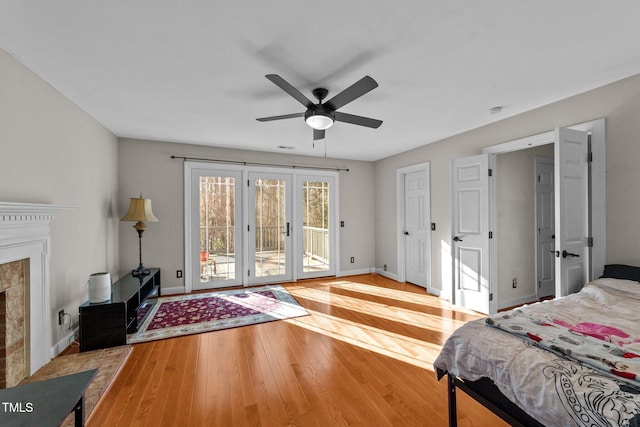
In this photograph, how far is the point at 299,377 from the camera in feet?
7.04

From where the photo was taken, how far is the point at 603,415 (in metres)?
0.88

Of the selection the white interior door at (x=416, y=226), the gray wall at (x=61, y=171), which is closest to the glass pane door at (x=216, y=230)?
the gray wall at (x=61, y=171)

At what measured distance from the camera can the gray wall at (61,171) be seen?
193 cm

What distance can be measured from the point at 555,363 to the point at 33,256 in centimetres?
337

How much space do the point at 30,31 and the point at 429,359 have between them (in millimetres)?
3714

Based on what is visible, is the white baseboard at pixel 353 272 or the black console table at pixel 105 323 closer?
the black console table at pixel 105 323

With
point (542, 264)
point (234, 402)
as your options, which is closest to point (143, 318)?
point (234, 402)

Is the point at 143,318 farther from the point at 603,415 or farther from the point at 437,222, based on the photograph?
the point at 437,222

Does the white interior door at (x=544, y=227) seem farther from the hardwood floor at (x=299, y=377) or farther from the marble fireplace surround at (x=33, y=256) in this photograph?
the marble fireplace surround at (x=33, y=256)

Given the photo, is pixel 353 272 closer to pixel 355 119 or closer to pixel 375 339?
pixel 375 339

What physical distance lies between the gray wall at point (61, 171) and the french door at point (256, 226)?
3.72 feet

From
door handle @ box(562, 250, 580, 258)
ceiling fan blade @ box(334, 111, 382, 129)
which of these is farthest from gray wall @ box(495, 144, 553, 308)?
ceiling fan blade @ box(334, 111, 382, 129)

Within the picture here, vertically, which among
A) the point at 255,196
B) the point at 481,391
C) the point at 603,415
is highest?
the point at 255,196

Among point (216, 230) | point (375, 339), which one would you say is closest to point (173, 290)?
point (216, 230)
